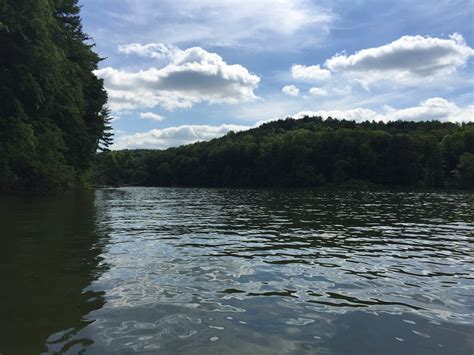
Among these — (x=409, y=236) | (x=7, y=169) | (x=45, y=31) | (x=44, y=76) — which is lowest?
(x=409, y=236)

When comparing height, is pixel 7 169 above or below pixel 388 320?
above

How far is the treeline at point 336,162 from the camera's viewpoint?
391 ft

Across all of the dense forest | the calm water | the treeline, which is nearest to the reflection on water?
the calm water

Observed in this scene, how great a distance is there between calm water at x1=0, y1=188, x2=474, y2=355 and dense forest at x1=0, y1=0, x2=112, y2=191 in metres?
15.5

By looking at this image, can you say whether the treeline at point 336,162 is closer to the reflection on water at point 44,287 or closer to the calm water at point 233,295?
the calm water at point 233,295

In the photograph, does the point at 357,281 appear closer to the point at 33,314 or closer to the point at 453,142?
the point at 33,314

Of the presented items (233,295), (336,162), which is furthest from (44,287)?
(336,162)

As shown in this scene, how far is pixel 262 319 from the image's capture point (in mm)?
→ 7035

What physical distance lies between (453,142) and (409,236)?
125963 mm

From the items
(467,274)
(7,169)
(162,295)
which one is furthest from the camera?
(7,169)

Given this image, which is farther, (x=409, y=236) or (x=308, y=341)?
(x=409, y=236)

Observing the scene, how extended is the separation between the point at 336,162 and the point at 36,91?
361 feet

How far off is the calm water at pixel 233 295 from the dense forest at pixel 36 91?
15.5m

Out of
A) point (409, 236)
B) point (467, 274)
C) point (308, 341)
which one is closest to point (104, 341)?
point (308, 341)
